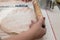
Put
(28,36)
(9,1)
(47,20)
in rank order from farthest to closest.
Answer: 1. (9,1)
2. (47,20)
3. (28,36)

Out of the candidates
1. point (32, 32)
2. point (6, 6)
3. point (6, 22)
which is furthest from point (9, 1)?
point (32, 32)

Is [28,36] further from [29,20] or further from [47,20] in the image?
[47,20]

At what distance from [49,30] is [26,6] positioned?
0.20 meters

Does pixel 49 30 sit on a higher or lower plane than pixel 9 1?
lower

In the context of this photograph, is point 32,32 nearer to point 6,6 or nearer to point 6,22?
point 6,22

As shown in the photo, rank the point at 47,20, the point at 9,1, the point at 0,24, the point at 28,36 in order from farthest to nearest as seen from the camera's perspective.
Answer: the point at 9,1
the point at 47,20
the point at 0,24
the point at 28,36

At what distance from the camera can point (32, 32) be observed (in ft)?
1.57

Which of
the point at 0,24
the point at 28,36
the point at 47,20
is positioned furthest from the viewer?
the point at 47,20

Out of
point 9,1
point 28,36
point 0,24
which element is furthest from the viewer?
point 9,1

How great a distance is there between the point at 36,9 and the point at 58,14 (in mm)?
214

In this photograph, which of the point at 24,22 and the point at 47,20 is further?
the point at 47,20

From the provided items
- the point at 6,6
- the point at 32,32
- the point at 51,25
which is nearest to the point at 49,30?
the point at 51,25

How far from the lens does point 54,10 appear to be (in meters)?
0.82

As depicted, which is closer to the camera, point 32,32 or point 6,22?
point 32,32
